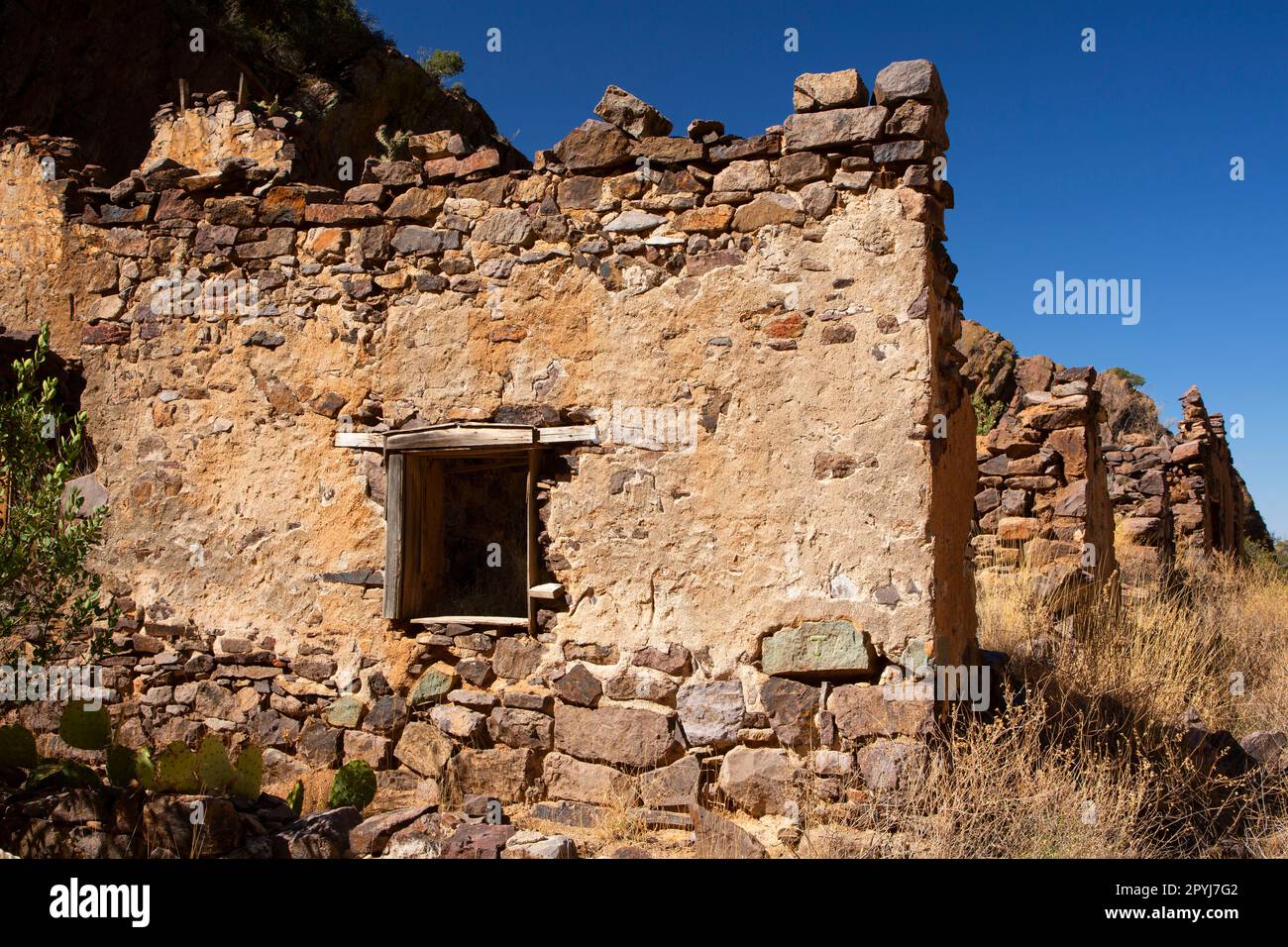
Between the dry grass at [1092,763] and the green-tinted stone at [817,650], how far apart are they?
52 cm

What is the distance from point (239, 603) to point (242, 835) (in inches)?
71.7

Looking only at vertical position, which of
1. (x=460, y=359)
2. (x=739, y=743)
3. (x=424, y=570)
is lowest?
(x=739, y=743)

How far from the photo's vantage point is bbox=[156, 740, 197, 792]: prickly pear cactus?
13.2 ft

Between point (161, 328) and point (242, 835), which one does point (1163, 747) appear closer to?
point (242, 835)

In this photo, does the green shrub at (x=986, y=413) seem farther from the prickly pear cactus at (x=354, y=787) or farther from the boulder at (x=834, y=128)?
the prickly pear cactus at (x=354, y=787)

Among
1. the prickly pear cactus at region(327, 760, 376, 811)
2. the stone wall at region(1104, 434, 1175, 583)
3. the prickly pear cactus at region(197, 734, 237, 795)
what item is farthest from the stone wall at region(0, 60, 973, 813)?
the stone wall at region(1104, 434, 1175, 583)

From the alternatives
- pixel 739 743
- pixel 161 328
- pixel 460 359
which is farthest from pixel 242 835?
pixel 161 328

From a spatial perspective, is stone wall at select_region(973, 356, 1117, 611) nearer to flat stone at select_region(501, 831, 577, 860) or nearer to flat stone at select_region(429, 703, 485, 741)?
flat stone at select_region(429, 703, 485, 741)

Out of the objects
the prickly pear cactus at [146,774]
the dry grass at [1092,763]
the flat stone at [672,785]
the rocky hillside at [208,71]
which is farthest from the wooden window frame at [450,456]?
the rocky hillside at [208,71]

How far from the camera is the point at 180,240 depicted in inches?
226

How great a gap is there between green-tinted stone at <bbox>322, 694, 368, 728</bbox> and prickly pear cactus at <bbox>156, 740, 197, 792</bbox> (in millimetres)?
1068

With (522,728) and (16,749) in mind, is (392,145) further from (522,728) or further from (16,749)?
(16,749)

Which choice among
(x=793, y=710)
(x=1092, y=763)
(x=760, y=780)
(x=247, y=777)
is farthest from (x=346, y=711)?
(x=1092, y=763)

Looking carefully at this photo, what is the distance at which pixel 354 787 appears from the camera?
4652 millimetres
